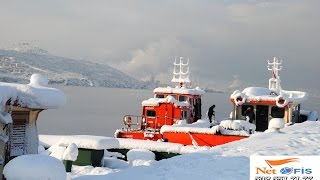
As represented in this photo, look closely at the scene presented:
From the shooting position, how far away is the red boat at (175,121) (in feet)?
73.8

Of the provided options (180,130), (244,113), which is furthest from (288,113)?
(180,130)

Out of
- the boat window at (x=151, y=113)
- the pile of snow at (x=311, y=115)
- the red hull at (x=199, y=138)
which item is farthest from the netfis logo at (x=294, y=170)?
the pile of snow at (x=311, y=115)

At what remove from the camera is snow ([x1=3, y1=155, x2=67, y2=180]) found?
305 inches

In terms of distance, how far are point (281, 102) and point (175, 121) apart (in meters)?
6.61

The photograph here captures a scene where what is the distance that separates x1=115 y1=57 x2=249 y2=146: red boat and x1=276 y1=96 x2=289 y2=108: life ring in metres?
3.68

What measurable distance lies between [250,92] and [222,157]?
16.5m

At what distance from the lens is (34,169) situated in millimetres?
7750

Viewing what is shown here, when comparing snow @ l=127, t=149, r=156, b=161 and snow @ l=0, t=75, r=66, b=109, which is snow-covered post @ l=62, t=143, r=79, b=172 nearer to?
snow @ l=0, t=75, r=66, b=109

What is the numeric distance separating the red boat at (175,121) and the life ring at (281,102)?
3.68 metres

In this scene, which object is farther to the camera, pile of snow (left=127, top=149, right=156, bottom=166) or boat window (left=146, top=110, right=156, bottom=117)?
boat window (left=146, top=110, right=156, bottom=117)

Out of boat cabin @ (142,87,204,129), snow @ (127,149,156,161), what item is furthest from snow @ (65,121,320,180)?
boat cabin @ (142,87,204,129)

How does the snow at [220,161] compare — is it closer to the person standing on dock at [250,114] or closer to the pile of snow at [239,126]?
the pile of snow at [239,126]

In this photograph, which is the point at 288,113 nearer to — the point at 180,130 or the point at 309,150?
the point at 180,130

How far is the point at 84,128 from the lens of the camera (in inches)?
2101
